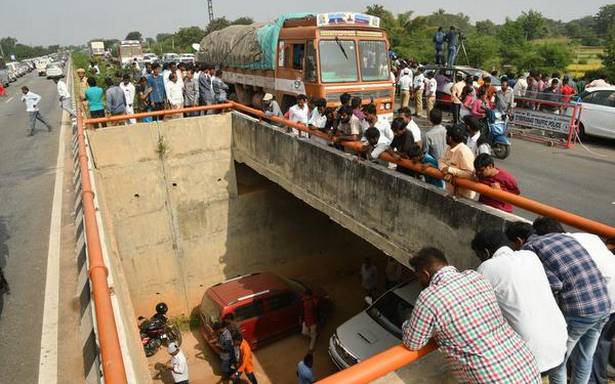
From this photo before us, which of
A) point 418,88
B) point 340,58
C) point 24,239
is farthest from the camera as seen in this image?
point 418,88

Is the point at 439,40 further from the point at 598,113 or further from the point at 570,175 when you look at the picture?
the point at 570,175

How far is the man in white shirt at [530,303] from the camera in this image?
2.71 meters

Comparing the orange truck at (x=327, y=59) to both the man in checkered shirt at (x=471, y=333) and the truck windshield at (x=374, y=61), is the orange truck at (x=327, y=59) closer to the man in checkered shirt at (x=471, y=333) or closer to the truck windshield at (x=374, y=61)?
the truck windshield at (x=374, y=61)

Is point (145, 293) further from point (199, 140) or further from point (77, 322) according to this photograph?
point (77, 322)

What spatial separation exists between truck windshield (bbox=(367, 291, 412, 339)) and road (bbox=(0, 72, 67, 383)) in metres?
6.04

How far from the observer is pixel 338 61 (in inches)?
439

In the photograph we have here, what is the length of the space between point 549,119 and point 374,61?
5.72 meters

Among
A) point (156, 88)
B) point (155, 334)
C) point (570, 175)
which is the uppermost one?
point (156, 88)

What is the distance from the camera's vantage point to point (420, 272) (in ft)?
9.57

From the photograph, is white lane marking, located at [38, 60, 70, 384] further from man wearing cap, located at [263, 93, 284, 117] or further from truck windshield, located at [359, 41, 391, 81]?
truck windshield, located at [359, 41, 391, 81]

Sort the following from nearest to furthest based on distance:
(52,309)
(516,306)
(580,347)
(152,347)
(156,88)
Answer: (516,306), (580,347), (52,309), (152,347), (156,88)

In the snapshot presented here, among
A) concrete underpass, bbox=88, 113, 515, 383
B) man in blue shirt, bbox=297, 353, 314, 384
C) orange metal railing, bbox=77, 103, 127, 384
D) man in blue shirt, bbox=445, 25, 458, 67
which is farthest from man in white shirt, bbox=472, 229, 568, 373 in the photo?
man in blue shirt, bbox=445, 25, 458, 67

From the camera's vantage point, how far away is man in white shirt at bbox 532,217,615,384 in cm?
309

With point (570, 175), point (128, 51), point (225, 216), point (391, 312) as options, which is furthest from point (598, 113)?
point (128, 51)
